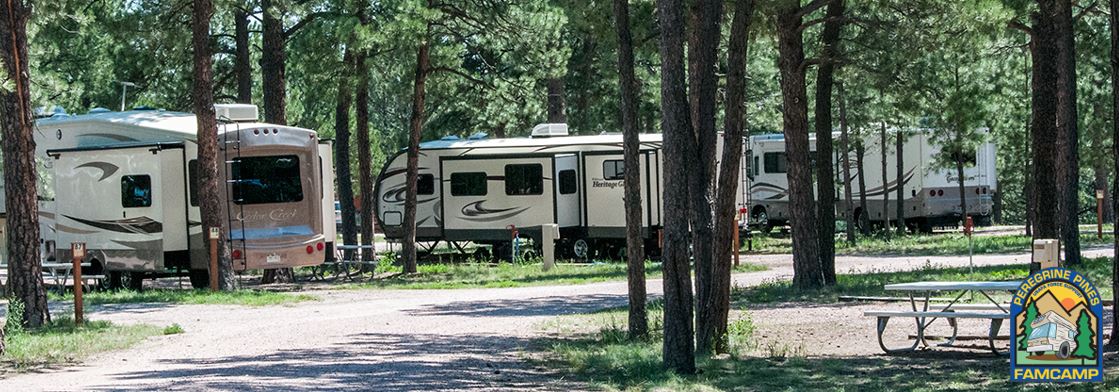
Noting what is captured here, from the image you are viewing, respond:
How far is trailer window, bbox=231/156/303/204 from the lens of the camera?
73.7 ft

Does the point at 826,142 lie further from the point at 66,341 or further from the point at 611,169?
the point at 66,341

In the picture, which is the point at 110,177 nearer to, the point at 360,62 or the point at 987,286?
the point at 360,62

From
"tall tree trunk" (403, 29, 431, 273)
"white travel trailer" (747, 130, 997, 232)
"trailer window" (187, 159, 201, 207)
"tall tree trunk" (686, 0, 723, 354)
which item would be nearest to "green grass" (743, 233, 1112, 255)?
"white travel trailer" (747, 130, 997, 232)

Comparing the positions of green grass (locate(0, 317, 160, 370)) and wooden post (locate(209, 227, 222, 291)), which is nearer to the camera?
green grass (locate(0, 317, 160, 370))

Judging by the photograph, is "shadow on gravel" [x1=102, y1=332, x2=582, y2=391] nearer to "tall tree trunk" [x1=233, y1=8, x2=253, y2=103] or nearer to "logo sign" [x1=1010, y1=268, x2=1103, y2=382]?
"logo sign" [x1=1010, y1=268, x2=1103, y2=382]

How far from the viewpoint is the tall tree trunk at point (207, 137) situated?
21016mm

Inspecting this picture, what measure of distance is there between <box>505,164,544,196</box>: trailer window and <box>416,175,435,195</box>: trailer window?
5.71ft

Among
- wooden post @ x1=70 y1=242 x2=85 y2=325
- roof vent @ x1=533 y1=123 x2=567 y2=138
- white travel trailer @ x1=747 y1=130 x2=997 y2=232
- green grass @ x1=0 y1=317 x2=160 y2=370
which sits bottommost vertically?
green grass @ x1=0 y1=317 x2=160 y2=370

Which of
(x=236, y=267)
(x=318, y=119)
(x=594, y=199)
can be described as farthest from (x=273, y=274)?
(x=318, y=119)

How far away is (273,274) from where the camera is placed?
82.6ft

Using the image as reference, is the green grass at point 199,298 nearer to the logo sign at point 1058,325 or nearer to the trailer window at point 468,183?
the trailer window at point 468,183

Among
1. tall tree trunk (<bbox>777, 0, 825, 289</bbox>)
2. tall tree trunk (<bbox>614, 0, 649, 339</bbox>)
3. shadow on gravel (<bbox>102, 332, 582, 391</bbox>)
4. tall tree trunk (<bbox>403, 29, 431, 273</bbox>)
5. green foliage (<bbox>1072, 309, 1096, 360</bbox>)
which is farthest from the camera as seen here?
tall tree trunk (<bbox>403, 29, 431, 273</bbox>)

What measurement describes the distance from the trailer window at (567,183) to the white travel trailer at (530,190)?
20mm

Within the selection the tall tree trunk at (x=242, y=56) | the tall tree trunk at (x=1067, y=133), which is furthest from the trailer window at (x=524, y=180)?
the tall tree trunk at (x=1067, y=133)
